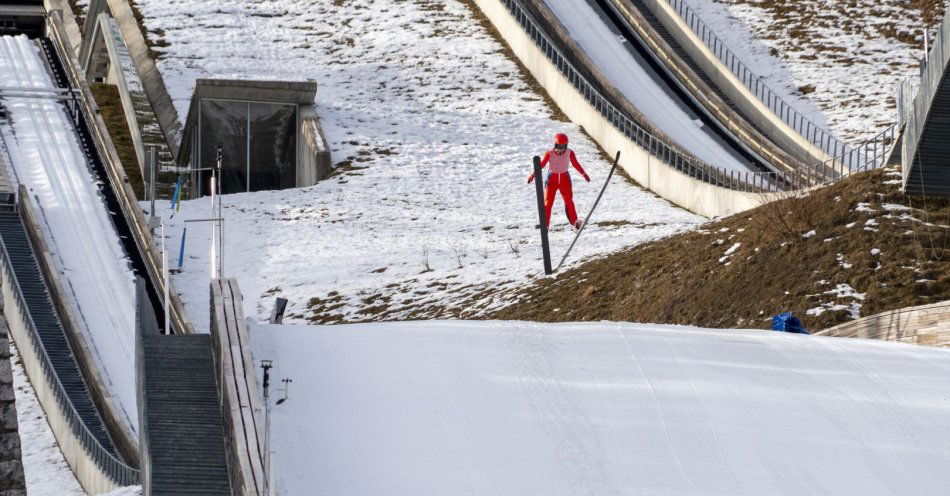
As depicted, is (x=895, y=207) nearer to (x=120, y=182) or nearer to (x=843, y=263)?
(x=843, y=263)

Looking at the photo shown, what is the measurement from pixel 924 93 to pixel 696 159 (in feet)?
30.5

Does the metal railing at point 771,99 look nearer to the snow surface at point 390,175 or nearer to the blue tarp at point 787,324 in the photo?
the snow surface at point 390,175

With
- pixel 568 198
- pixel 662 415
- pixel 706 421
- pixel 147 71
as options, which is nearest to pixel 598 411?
pixel 662 415

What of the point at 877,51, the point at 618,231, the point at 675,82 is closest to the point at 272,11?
the point at 675,82

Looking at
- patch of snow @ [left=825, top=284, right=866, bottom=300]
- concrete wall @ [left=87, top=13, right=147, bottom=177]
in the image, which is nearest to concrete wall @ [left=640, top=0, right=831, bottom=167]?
patch of snow @ [left=825, top=284, right=866, bottom=300]

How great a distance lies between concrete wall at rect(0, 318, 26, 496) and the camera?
25.0ft

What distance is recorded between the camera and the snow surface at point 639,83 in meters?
33.7

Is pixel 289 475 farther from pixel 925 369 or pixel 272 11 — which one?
pixel 272 11

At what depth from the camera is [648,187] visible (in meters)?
30.5

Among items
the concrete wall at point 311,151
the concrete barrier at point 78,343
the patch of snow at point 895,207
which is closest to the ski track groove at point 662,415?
the patch of snow at point 895,207

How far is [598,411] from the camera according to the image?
1413 centimetres

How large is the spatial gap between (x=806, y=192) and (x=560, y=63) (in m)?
13.5

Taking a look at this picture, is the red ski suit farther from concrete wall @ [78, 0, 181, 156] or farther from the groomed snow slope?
concrete wall @ [78, 0, 181, 156]

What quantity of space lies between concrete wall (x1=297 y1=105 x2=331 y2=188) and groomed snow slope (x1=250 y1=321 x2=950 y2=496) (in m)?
15.7
